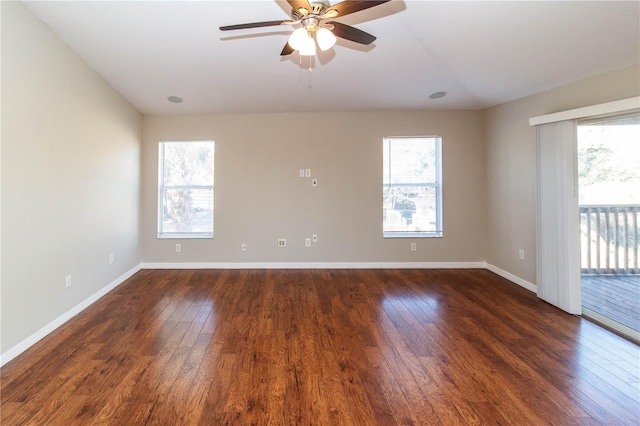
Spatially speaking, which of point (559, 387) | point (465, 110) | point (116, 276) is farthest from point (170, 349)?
point (465, 110)

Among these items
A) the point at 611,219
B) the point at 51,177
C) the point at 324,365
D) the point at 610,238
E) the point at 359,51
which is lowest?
the point at 324,365

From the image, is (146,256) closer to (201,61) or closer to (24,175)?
(24,175)

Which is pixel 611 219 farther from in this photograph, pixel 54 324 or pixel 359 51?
pixel 54 324

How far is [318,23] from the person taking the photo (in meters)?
1.92

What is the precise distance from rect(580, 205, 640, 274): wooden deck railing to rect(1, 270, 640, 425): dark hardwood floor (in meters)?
0.81

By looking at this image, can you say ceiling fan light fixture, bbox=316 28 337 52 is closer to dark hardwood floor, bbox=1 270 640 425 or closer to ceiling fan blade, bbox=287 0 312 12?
ceiling fan blade, bbox=287 0 312 12

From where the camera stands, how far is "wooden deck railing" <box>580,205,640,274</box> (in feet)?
9.45

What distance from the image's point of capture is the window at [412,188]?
14.7 feet

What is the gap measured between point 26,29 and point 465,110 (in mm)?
5063

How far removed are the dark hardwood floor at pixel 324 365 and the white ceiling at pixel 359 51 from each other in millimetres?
2496

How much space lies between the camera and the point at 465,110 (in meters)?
4.31

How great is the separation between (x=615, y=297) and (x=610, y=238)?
62 cm

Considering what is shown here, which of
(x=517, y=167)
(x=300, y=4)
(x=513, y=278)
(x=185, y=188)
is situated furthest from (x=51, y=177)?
(x=513, y=278)

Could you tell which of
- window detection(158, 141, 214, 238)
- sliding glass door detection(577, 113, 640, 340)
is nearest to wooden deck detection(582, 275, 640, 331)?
sliding glass door detection(577, 113, 640, 340)
